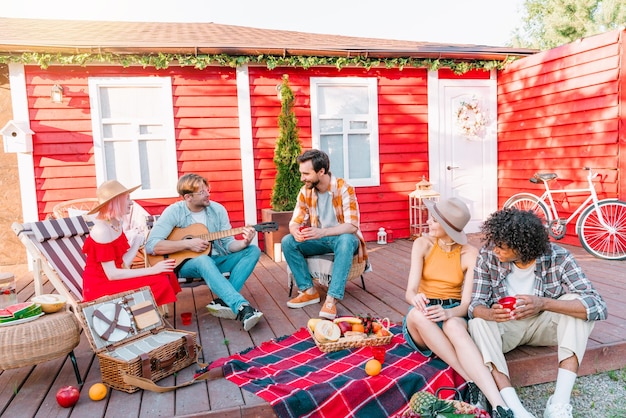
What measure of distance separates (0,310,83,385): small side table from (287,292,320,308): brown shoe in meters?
1.49

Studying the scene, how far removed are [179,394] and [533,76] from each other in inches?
220

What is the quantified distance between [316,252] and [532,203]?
11.9 feet

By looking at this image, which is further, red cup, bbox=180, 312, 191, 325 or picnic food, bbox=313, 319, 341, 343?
red cup, bbox=180, 312, 191, 325

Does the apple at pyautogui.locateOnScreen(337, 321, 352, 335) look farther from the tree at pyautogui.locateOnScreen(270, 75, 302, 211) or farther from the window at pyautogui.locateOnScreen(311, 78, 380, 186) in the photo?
the window at pyautogui.locateOnScreen(311, 78, 380, 186)

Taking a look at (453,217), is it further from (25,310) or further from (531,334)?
Answer: (25,310)

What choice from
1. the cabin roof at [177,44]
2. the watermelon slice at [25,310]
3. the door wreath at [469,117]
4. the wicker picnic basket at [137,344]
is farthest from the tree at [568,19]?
the watermelon slice at [25,310]

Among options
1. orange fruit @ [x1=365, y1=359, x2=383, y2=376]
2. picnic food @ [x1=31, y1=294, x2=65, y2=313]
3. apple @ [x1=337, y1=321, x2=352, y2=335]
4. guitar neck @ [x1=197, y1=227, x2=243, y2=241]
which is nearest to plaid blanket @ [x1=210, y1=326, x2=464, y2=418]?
orange fruit @ [x1=365, y1=359, x2=383, y2=376]

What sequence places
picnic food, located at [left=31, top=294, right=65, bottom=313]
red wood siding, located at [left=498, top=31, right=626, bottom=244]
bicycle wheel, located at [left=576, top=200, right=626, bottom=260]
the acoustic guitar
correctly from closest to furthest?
picnic food, located at [left=31, top=294, right=65, bottom=313] < the acoustic guitar < bicycle wheel, located at [left=576, top=200, right=626, bottom=260] < red wood siding, located at [left=498, top=31, right=626, bottom=244]

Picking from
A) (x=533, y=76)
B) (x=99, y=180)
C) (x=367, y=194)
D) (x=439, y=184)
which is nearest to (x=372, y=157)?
(x=367, y=194)

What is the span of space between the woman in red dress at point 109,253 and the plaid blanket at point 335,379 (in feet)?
2.58

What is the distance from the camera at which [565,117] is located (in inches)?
215

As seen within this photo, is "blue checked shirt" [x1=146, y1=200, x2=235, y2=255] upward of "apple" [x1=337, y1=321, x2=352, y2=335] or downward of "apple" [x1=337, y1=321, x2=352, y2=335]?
upward

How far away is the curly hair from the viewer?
2.07m

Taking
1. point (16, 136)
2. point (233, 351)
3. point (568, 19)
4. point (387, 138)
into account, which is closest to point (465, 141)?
point (387, 138)
